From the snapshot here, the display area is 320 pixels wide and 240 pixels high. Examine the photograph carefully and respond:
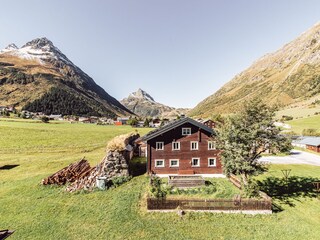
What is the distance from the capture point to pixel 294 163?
4728cm

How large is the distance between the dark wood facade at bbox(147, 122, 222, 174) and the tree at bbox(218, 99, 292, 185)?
9.43 metres

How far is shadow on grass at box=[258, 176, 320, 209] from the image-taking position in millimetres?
27078

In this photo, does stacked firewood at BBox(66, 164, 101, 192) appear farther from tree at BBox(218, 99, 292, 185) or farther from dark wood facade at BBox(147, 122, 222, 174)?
tree at BBox(218, 99, 292, 185)

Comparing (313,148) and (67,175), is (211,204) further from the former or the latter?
(313,148)

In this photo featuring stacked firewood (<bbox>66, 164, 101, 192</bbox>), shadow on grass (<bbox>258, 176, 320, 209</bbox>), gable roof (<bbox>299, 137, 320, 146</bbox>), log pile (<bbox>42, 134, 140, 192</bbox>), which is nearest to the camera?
shadow on grass (<bbox>258, 176, 320, 209</bbox>)

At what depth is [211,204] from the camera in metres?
22.6

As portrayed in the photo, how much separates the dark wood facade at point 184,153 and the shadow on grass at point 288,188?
25.6ft

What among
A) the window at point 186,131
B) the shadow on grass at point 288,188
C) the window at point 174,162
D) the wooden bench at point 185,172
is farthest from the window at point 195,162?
the shadow on grass at point 288,188

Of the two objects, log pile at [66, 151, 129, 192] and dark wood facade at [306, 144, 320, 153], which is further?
dark wood facade at [306, 144, 320, 153]

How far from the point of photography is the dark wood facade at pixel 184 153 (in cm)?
3581

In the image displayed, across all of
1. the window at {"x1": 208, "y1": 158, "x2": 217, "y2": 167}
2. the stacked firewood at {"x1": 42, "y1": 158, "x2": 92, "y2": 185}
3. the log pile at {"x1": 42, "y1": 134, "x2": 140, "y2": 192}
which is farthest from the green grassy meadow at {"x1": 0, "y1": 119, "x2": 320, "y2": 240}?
the window at {"x1": 208, "y1": 158, "x2": 217, "y2": 167}

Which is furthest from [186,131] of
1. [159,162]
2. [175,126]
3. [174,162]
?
[159,162]

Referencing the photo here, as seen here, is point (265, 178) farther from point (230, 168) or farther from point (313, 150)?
point (313, 150)

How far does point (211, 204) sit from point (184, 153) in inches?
541
